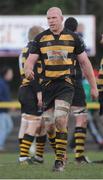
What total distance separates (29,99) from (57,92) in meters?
1.60

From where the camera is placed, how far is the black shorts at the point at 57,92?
37.3 feet

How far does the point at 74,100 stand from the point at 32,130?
73 cm

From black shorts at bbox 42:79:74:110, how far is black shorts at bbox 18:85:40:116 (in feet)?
4.50

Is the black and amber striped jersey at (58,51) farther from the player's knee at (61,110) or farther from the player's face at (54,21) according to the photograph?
the player's knee at (61,110)

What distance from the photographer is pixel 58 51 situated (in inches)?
447

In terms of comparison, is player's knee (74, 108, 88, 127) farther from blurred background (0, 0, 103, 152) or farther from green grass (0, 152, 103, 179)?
blurred background (0, 0, 103, 152)

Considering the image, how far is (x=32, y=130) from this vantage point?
12758 millimetres

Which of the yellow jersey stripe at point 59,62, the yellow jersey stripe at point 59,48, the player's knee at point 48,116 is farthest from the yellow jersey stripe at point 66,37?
the player's knee at point 48,116

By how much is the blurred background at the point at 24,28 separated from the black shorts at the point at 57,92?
7.85m

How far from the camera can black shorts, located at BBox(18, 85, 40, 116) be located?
1293 centimetres

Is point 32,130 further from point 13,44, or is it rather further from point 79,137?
point 13,44

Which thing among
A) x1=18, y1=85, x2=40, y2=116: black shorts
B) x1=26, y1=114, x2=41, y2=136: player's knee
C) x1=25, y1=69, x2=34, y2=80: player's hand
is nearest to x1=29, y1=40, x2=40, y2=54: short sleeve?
x1=25, y1=69, x2=34, y2=80: player's hand

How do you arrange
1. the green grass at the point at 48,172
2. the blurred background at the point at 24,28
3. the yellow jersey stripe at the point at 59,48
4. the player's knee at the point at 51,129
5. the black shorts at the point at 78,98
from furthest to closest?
the blurred background at the point at 24,28, the black shorts at the point at 78,98, the player's knee at the point at 51,129, the yellow jersey stripe at the point at 59,48, the green grass at the point at 48,172

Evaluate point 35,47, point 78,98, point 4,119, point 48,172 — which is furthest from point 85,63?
point 4,119
